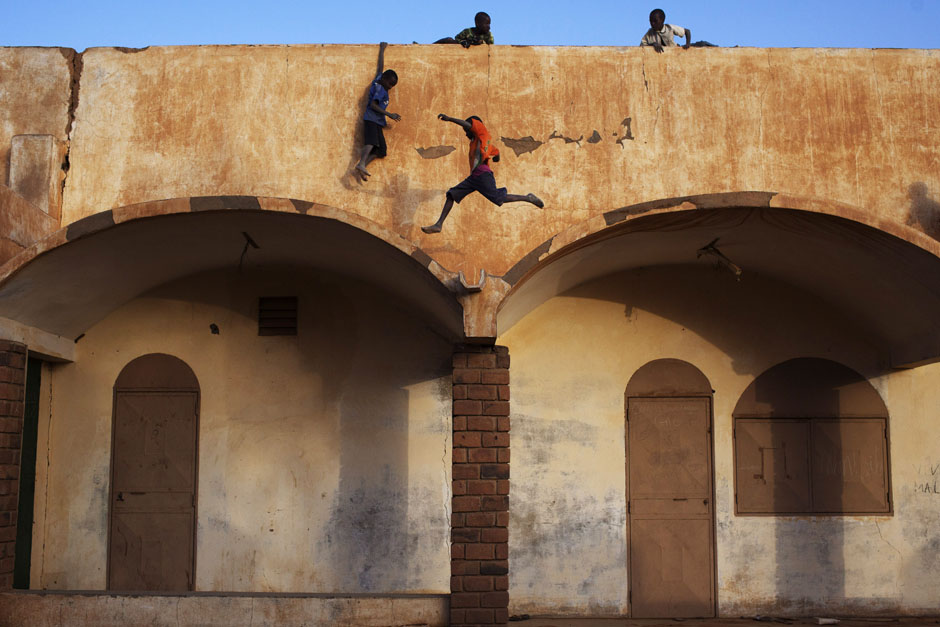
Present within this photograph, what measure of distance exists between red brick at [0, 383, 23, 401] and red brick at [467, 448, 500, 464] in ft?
12.6

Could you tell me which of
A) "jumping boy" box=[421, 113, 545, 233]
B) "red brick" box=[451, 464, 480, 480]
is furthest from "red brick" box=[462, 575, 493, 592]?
"jumping boy" box=[421, 113, 545, 233]

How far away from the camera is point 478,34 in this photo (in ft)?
31.3

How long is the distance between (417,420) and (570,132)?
11.0 ft

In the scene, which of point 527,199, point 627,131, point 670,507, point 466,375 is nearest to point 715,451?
point 670,507

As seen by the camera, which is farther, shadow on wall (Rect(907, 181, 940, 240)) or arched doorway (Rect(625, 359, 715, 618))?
arched doorway (Rect(625, 359, 715, 618))

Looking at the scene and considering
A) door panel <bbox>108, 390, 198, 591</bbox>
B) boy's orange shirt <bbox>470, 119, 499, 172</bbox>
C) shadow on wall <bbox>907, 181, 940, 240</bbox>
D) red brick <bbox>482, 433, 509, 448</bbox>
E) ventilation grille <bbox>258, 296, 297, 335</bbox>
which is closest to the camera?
Answer: boy's orange shirt <bbox>470, 119, 499, 172</bbox>

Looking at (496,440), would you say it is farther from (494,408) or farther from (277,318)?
(277,318)

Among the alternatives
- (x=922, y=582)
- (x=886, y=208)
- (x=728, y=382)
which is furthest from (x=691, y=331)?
(x=922, y=582)

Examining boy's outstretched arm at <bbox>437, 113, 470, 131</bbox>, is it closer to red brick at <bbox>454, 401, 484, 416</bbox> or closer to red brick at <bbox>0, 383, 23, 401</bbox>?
red brick at <bbox>454, 401, 484, 416</bbox>

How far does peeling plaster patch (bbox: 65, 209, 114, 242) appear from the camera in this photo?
26.2 ft

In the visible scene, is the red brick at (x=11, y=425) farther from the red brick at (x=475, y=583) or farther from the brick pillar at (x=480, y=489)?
the red brick at (x=475, y=583)

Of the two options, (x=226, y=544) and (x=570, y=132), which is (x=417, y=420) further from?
(x=570, y=132)

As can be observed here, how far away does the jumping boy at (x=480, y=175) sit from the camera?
8.14 m

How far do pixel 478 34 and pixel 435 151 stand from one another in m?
1.52
